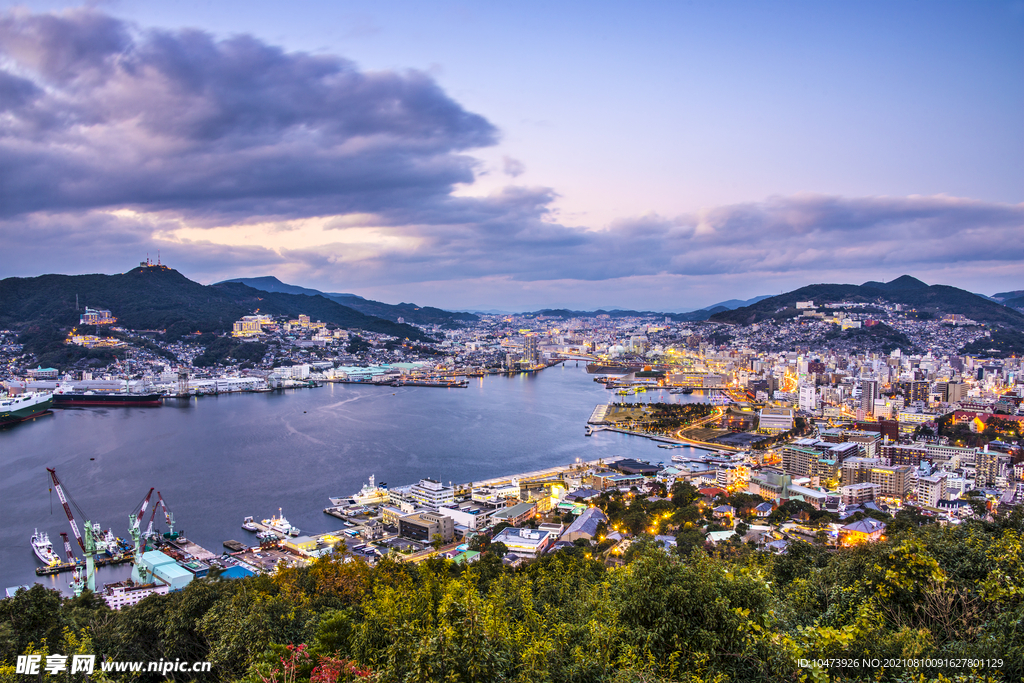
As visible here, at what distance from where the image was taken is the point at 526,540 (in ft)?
18.5

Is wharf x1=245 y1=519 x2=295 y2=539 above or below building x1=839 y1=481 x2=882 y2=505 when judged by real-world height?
above

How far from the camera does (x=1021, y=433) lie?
1058 centimetres

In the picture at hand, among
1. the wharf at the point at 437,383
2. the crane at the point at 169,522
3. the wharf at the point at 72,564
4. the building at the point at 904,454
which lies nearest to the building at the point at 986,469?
the building at the point at 904,454

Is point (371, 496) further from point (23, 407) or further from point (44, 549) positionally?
point (23, 407)

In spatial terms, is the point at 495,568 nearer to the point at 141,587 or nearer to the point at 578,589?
the point at 578,589

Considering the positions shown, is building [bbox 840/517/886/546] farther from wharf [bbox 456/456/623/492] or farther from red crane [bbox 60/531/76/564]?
red crane [bbox 60/531/76/564]

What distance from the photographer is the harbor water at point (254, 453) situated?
6777 mm

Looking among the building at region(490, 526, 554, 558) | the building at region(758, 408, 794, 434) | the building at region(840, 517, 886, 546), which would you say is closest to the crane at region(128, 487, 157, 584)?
the building at region(490, 526, 554, 558)

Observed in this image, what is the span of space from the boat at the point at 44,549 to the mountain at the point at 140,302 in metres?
20.7

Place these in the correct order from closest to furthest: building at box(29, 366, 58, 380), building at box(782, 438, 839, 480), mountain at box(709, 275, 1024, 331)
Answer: building at box(782, 438, 839, 480) → building at box(29, 366, 58, 380) → mountain at box(709, 275, 1024, 331)

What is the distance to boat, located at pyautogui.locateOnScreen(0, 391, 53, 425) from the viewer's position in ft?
41.9

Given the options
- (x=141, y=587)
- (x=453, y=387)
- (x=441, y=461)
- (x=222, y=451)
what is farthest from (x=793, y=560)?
(x=453, y=387)

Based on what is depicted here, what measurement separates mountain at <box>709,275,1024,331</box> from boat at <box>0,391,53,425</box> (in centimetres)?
3177

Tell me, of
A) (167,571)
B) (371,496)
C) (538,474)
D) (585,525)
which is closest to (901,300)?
(538,474)
